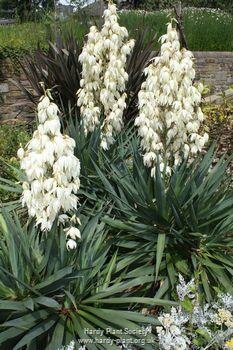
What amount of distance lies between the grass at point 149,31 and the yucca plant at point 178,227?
4.94 m

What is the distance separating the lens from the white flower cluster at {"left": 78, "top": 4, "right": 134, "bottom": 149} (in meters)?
4.29

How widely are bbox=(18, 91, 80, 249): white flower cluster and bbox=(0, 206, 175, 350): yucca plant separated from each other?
0.14m

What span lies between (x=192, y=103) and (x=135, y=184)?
2.11 ft

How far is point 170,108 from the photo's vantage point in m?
3.55

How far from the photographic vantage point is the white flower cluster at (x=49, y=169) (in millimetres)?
2648

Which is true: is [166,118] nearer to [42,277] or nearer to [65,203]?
[65,203]

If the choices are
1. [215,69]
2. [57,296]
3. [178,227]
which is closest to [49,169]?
[57,296]

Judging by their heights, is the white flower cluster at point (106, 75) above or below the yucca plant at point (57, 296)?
above

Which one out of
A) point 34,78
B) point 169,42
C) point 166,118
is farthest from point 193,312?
point 34,78

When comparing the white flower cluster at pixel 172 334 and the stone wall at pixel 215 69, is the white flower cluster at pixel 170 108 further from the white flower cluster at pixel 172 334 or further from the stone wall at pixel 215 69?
the stone wall at pixel 215 69

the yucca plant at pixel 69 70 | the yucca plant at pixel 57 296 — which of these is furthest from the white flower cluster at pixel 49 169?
the yucca plant at pixel 69 70

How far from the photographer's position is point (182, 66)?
343 cm

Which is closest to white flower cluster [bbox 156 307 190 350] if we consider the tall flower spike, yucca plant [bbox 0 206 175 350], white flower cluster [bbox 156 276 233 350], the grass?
white flower cluster [bbox 156 276 233 350]

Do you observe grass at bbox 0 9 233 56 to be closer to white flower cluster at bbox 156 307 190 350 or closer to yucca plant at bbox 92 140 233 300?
yucca plant at bbox 92 140 233 300
